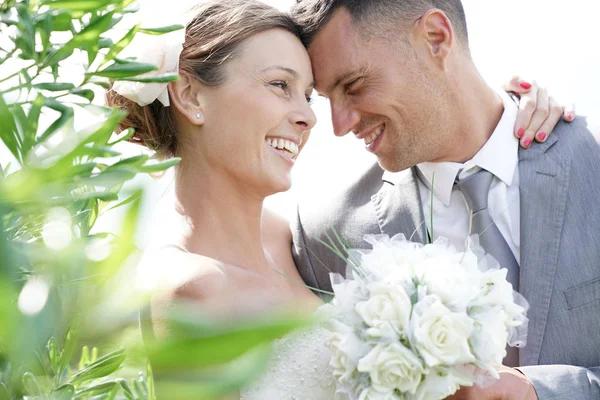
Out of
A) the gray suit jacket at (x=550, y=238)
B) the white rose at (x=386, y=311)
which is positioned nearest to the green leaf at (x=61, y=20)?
the white rose at (x=386, y=311)

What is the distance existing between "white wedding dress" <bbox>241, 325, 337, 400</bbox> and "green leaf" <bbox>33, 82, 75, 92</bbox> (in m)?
1.90

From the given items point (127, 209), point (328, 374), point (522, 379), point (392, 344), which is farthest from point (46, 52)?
point (522, 379)

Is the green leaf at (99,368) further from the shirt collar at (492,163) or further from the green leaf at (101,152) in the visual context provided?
the shirt collar at (492,163)

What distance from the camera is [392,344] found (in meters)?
2.18

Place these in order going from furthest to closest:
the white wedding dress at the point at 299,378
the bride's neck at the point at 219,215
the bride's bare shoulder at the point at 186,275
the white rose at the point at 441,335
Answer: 1. the bride's neck at the point at 219,215
2. the white wedding dress at the point at 299,378
3. the bride's bare shoulder at the point at 186,275
4. the white rose at the point at 441,335

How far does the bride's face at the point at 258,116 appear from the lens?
3027 millimetres

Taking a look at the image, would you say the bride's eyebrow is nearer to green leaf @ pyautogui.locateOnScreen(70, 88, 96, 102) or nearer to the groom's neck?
the groom's neck

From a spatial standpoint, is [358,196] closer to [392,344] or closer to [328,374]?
[328,374]

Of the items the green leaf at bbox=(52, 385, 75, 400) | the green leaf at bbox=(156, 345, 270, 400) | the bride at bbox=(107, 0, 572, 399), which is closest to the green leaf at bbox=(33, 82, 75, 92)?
the green leaf at bbox=(52, 385, 75, 400)

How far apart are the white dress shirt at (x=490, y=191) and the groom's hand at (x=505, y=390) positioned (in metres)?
0.88

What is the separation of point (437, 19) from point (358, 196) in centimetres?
108

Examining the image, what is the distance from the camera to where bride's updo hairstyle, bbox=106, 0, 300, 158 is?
303 centimetres

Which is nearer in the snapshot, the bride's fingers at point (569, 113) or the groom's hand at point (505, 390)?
the groom's hand at point (505, 390)

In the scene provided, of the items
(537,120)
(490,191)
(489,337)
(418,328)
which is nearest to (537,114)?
(537,120)
